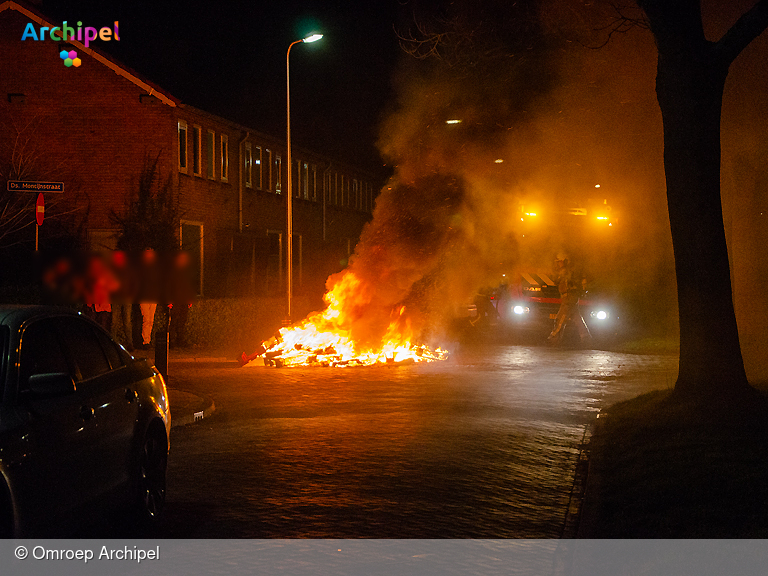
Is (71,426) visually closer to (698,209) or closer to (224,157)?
(698,209)

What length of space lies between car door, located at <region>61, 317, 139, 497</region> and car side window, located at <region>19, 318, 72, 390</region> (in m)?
0.13

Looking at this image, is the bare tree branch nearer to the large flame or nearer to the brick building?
the large flame

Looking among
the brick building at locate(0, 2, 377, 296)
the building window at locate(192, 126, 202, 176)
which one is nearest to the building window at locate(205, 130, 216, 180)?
the brick building at locate(0, 2, 377, 296)

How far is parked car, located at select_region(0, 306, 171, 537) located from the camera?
4645mm

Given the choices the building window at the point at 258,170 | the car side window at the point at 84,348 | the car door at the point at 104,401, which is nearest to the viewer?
the car door at the point at 104,401

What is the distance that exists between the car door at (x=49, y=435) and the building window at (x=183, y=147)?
22360 millimetres

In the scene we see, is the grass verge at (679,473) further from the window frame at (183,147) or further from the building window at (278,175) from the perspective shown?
the building window at (278,175)

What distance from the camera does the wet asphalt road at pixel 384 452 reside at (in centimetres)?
672

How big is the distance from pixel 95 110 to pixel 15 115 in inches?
97.3

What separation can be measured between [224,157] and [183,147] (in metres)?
3.14

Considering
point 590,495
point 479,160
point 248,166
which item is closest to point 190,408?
point 590,495

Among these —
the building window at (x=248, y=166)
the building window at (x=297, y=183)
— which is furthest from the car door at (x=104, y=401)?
the building window at (x=297, y=183)

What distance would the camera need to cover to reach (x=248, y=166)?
106ft

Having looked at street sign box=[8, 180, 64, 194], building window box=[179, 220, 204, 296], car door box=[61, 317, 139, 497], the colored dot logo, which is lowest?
car door box=[61, 317, 139, 497]
